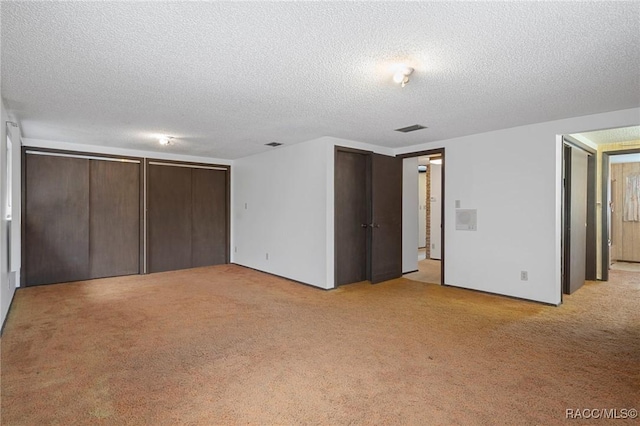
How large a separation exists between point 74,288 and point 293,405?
4734 millimetres

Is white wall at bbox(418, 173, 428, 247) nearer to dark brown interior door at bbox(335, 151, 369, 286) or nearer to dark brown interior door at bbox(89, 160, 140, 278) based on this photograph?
dark brown interior door at bbox(335, 151, 369, 286)

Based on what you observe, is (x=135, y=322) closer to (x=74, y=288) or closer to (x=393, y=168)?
(x=74, y=288)

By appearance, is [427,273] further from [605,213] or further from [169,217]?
[169,217]

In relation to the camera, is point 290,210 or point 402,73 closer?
point 402,73

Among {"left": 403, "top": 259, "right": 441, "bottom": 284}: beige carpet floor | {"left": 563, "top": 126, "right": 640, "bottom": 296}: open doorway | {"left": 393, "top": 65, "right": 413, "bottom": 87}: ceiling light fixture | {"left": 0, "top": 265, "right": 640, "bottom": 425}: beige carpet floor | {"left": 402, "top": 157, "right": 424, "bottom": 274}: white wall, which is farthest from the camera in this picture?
{"left": 402, "top": 157, "right": 424, "bottom": 274}: white wall

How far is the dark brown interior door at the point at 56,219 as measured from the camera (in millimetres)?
5324

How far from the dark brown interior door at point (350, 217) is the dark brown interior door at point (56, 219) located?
4.31 meters

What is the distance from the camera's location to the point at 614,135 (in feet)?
16.0

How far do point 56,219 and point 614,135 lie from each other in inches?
341

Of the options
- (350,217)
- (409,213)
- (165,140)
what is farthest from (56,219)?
(409,213)

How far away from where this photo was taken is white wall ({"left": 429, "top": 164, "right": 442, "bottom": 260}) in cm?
840

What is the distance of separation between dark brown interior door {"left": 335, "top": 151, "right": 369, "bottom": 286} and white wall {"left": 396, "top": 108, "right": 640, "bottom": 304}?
1.30 metres

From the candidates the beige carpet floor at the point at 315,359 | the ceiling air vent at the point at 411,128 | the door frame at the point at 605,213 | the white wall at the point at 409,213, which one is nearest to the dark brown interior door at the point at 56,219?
the beige carpet floor at the point at 315,359

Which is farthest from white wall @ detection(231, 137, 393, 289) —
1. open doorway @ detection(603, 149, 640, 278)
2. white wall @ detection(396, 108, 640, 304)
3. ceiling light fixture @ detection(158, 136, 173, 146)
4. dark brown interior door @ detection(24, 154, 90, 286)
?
open doorway @ detection(603, 149, 640, 278)
